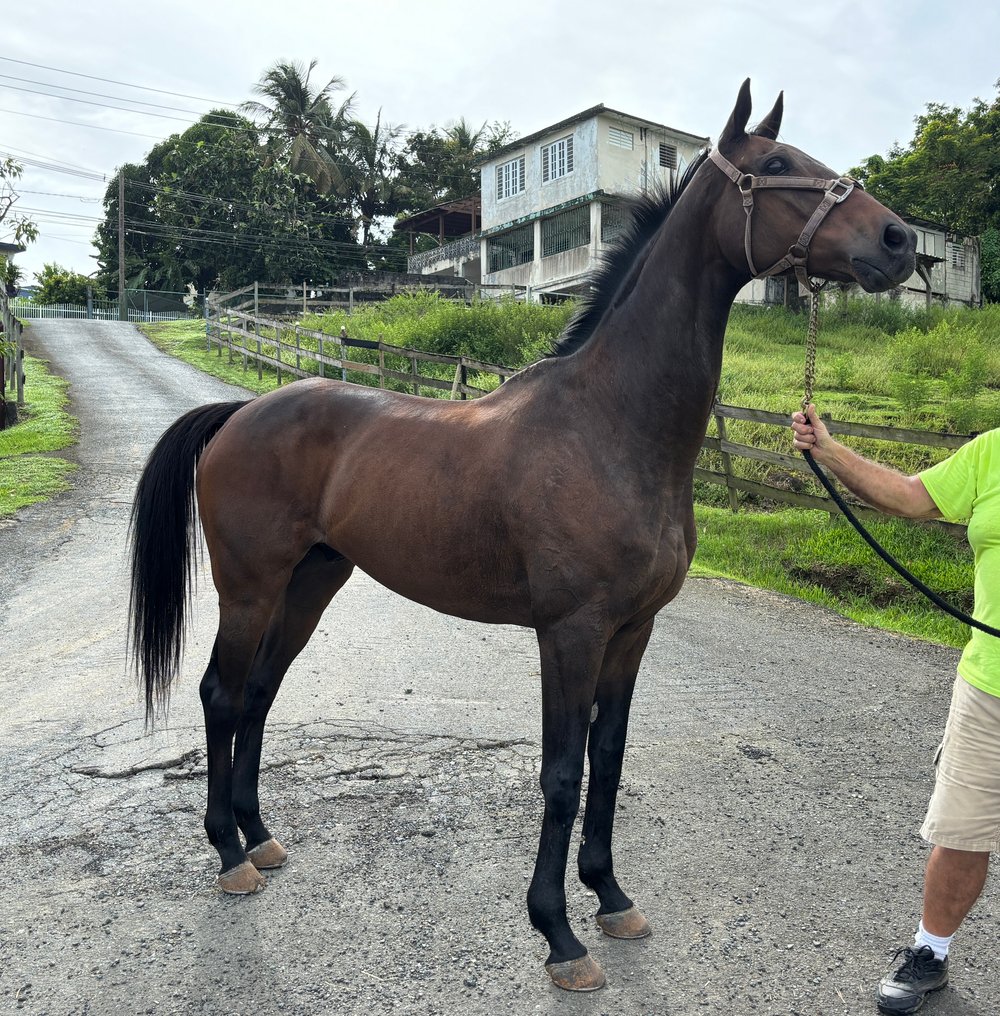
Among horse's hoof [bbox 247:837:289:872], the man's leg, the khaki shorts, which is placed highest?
the khaki shorts

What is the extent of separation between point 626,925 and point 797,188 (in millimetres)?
2287

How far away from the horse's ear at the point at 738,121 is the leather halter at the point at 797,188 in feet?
0.17

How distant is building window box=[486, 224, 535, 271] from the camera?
31.1 metres

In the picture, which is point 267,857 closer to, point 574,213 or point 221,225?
point 574,213

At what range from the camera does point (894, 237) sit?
2.30 metres

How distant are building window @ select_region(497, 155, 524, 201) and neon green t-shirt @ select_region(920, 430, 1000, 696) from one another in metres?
30.9

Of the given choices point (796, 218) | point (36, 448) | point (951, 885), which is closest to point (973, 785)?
point (951, 885)

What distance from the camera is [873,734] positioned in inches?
168

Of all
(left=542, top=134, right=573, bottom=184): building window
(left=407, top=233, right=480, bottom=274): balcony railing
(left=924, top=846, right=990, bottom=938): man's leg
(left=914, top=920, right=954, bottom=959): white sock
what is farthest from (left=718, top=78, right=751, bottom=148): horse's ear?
(left=407, top=233, right=480, bottom=274): balcony railing

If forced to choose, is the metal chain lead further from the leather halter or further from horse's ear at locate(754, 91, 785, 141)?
horse's ear at locate(754, 91, 785, 141)

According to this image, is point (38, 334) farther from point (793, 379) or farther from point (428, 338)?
point (793, 379)

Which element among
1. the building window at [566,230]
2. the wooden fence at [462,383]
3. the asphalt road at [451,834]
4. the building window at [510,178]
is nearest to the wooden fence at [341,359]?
the wooden fence at [462,383]

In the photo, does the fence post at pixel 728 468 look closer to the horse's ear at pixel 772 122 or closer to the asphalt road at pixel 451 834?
the asphalt road at pixel 451 834

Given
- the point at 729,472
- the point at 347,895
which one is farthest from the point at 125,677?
the point at 729,472
